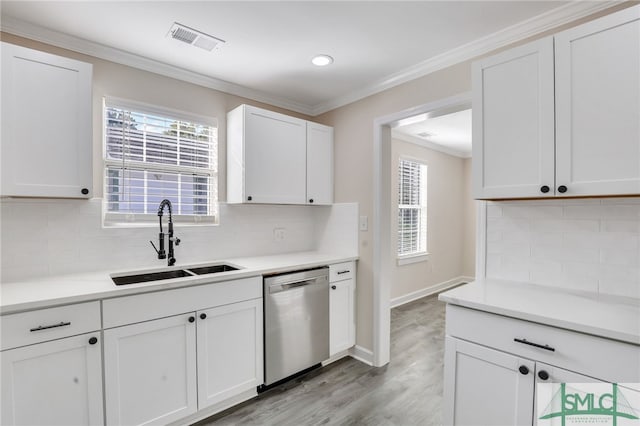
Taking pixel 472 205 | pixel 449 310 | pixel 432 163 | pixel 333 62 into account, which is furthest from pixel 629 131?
pixel 472 205

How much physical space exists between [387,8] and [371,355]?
104 inches

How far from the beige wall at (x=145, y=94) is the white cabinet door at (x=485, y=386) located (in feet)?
7.06

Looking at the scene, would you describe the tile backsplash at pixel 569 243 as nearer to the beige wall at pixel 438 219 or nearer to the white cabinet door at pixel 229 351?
the white cabinet door at pixel 229 351

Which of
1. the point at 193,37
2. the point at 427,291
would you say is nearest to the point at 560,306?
the point at 193,37

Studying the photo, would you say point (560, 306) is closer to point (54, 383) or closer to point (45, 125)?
point (54, 383)

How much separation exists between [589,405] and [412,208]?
11.9ft

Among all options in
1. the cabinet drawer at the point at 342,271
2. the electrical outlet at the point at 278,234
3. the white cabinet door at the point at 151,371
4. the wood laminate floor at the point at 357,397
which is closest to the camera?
the white cabinet door at the point at 151,371

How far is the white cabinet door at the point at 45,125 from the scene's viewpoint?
162cm

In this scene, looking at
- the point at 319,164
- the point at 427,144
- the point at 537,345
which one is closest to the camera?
the point at 537,345

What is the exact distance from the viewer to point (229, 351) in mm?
2051

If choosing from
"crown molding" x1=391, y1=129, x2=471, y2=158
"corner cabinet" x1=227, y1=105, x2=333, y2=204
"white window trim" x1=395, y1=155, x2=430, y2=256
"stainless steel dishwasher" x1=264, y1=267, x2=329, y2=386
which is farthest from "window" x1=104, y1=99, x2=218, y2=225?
"white window trim" x1=395, y1=155, x2=430, y2=256

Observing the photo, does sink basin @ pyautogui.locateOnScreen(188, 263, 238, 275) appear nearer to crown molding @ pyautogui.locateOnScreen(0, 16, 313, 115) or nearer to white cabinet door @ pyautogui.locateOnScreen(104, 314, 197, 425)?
white cabinet door @ pyautogui.locateOnScreen(104, 314, 197, 425)

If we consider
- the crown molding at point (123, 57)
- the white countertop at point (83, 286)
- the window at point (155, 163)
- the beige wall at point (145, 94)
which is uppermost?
the crown molding at point (123, 57)

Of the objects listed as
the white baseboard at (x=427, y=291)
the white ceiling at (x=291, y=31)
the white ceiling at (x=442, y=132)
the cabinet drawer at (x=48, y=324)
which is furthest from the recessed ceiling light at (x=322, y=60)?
the white baseboard at (x=427, y=291)
